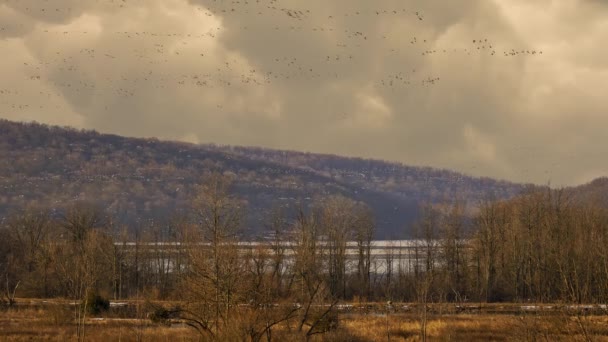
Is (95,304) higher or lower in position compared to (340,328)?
higher

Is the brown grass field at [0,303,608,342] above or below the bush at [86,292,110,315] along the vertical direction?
below

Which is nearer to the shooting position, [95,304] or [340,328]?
[340,328]

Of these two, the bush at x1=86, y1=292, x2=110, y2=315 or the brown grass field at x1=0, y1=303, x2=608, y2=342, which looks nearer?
the brown grass field at x1=0, y1=303, x2=608, y2=342

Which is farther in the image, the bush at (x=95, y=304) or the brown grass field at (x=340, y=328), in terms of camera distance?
the bush at (x=95, y=304)

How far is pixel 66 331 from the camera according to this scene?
44031mm

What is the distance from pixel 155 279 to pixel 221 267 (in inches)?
2379

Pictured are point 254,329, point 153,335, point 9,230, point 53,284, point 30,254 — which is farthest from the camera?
point 9,230

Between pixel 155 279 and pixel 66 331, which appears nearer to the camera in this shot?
pixel 66 331

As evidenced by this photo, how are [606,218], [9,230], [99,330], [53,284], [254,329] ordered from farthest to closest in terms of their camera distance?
[9,230] < [606,218] < [53,284] < [99,330] < [254,329]

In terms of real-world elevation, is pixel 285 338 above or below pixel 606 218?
below

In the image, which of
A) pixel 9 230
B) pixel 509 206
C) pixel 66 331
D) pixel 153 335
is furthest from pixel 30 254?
pixel 509 206

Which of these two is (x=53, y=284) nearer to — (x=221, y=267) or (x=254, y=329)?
(x=221, y=267)

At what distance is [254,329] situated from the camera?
2667cm

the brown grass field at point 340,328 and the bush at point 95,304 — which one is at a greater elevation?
the bush at point 95,304
